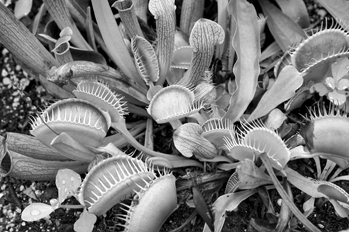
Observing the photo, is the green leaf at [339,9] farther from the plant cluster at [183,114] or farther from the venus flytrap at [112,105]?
the venus flytrap at [112,105]

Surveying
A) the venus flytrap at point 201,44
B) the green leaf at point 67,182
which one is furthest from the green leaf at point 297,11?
the green leaf at point 67,182

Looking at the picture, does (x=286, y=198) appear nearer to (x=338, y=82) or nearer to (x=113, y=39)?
(x=338, y=82)

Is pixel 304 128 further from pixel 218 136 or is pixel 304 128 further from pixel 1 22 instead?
pixel 1 22

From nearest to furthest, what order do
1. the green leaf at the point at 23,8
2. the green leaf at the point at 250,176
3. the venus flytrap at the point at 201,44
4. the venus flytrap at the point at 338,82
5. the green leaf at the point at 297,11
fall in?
the green leaf at the point at 250,176 → the venus flytrap at the point at 201,44 → the venus flytrap at the point at 338,82 → the green leaf at the point at 23,8 → the green leaf at the point at 297,11

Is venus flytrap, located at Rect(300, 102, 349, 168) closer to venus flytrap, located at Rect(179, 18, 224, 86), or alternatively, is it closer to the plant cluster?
the plant cluster

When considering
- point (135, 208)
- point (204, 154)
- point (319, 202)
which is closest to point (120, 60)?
point (204, 154)

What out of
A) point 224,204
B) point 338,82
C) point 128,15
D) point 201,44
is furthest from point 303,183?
point 128,15
